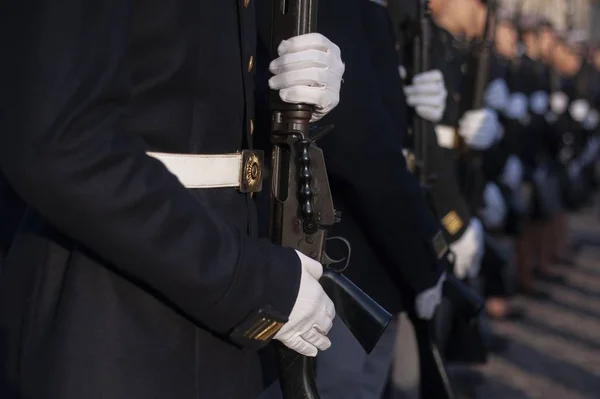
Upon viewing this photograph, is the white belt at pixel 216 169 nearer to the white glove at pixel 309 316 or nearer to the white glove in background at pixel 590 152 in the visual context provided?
the white glove at pixel 309 316

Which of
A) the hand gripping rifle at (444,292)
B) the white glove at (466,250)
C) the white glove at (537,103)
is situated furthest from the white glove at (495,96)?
the hand gripping rifle at (444,292)

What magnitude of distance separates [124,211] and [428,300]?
4.16 ft

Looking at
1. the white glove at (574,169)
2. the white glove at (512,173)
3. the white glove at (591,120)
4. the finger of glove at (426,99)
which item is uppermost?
the finger of glove at (426,99)

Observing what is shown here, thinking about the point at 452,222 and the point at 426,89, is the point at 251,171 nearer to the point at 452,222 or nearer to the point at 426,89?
the point at 426,89

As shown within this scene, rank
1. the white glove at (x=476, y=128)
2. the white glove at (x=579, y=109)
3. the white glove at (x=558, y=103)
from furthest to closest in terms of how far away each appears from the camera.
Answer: the white glove at (x=579, y=109) → the white glove at (x=558, y=103) → the white glove at (x=476, y=128)

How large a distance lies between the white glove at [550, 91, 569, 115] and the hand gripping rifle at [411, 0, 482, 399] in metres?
4.80

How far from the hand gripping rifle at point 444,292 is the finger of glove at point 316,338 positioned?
0.96 meters

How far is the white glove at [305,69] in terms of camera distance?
1.43 metres

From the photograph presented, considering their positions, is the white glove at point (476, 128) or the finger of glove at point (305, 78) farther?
the white glove at point (476, 128)

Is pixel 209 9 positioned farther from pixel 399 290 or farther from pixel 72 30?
pixel 399 290

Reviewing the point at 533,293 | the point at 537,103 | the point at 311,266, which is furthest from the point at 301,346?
the point at 537,103

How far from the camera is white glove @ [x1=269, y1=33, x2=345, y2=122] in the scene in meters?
1.43

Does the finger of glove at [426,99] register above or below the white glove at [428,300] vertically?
above

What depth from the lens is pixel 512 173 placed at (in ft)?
18.5
